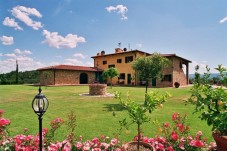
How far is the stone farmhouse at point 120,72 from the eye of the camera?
98.3ft

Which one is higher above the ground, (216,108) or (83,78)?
(83,78)

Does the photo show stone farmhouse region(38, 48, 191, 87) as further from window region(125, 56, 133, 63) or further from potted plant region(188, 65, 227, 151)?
potted plant region(188, 65, 227, 151)

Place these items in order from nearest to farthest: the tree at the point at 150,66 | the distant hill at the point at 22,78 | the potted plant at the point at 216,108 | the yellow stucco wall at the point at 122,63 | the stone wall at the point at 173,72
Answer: the potted plant at the point at 216,108 < the tree at the point at 150,66 < the stone wall at the point at 173,72 < the yellow stucco wall at the point at 122,63 < the distant hill at the point at 22,78

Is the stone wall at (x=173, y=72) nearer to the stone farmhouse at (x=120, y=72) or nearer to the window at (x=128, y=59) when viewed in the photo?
the stone farmhouse at (x=120, y=72)

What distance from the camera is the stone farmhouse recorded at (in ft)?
98.3

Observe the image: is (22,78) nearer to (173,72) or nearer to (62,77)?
(62,77)

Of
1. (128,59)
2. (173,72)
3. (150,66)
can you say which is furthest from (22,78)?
(150,66)

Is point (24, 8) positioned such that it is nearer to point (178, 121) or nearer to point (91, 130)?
point (91, 130)

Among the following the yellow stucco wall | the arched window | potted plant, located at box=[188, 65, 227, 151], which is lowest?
potted plant, located at box=[188, 65, 227, 151]

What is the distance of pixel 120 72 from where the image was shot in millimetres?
34938

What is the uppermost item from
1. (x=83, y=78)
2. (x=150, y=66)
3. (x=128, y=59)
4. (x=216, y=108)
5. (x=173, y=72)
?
(x=128, y=59)

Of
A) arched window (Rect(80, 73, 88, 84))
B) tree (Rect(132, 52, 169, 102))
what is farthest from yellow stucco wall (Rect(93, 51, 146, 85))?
tree (Rect(132, 52, 169, 102))

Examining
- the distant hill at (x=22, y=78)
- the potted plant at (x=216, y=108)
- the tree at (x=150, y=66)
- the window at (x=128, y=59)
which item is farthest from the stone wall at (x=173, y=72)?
the distant hill at (x=22, y=78)

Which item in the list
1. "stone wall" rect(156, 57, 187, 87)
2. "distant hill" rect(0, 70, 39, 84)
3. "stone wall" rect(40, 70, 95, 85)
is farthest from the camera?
"distant hill" rect(0, 70, 39, 84)
